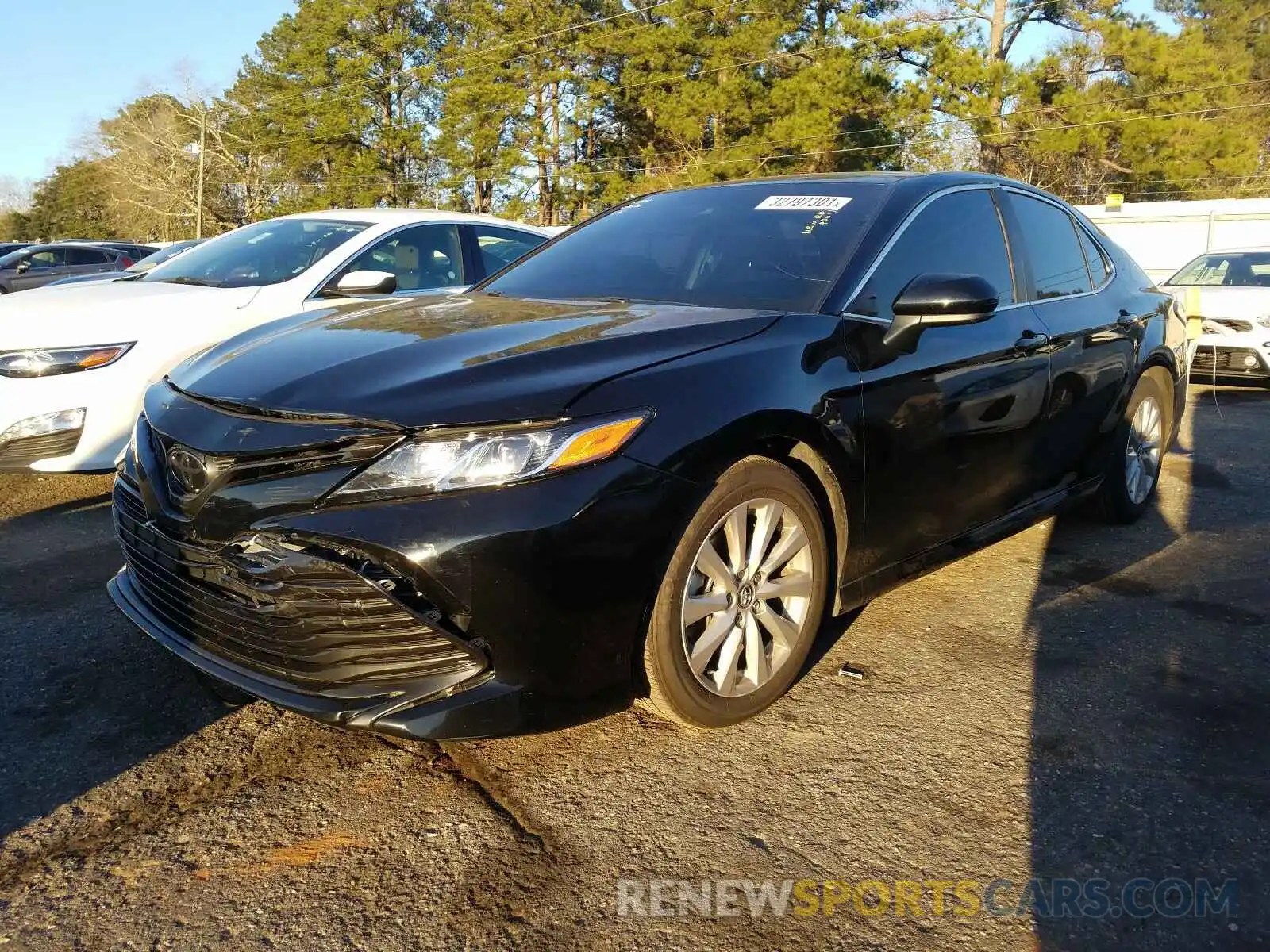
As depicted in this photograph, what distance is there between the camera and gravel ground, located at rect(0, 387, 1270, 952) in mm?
1996

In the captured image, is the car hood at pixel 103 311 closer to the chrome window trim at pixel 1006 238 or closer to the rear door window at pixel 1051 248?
the chrome window trim at pixel 1006 238

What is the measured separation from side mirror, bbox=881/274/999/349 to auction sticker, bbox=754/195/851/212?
517 millimetres

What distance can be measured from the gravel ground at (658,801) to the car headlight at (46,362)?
58.3 inches

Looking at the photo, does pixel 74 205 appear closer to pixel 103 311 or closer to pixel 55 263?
pixel 55 263

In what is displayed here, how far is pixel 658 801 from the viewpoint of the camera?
2.42m

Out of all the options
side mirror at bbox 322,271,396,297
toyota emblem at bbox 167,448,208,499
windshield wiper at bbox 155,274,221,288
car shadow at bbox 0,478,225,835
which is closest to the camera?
toyota emblem at bbox 167,448,208,499

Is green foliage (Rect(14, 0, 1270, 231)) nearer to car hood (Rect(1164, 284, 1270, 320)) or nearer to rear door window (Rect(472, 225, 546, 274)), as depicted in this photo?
car hood (Rect(1164, 284, 1270, 320))

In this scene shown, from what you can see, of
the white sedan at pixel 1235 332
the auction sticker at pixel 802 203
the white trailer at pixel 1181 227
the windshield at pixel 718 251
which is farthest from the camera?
the white trailer at pixel 1181 227

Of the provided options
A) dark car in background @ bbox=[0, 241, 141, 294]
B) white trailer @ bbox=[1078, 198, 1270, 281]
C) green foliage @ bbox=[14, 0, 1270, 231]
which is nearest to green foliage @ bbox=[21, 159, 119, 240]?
green foliage @ bbox=[14, 0, 1270, 231]

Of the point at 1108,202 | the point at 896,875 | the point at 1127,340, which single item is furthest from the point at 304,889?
the point at 1108,202

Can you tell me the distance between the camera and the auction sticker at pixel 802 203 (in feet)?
11.2

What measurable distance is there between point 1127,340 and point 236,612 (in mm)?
3832

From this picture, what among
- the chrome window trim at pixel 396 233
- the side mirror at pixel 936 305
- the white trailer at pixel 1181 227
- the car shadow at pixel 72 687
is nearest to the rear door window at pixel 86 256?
the chrome window trim at pixel 396 233

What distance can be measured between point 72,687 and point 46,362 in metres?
2.20
